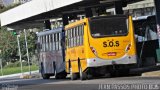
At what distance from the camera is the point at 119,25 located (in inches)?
1161

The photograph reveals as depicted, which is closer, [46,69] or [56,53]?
[56,53]

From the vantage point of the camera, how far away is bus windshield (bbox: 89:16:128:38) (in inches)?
1159

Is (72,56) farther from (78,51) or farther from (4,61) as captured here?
(4,61)

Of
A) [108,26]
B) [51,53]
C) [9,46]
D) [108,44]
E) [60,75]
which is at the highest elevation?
[108,26]

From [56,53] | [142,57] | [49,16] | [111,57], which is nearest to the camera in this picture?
[111,57]

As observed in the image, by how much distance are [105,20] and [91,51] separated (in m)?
1.65

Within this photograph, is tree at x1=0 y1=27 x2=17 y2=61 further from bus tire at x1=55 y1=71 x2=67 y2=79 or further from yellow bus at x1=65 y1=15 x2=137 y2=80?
yellow bus at x1=65 y1=15 x2=137 y2=80

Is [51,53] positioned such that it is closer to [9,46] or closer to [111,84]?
[111,84]

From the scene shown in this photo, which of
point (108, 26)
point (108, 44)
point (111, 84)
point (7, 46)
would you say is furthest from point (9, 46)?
point (111, 84)

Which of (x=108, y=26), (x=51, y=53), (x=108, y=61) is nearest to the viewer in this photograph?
(x=108, y=61)

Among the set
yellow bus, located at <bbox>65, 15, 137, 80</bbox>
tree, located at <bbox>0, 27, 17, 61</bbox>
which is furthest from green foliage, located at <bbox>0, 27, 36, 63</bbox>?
yellow bus, located at <bbox>65, 15, 137, 80</bbox>

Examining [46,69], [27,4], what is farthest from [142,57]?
[27,4]

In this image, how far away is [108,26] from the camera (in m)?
29.5

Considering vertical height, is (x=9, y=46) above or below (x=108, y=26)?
below
